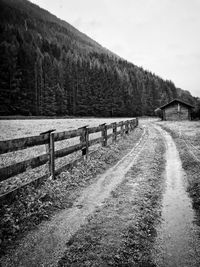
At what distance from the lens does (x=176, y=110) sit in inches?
1759

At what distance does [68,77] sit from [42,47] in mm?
29832

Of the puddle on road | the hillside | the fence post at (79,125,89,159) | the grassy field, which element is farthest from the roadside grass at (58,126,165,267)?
the hillside

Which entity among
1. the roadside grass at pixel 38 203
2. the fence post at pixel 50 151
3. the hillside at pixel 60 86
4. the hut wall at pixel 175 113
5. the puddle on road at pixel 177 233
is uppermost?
the hillside at pixel 60 86

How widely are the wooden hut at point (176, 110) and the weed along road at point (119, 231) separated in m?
42.2

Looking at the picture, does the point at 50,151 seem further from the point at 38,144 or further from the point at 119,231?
the point at 119,231

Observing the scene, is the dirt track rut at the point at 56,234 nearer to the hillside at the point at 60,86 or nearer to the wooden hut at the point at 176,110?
the wooden hut at the point at 176,110

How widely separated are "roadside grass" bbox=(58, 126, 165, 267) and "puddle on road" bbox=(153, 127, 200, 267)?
161mm

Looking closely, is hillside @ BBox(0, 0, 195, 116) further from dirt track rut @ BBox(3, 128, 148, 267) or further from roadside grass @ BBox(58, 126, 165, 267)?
roadside grass @ BBox(58, 126, 165, 267)

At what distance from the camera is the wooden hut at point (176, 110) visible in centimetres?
4372

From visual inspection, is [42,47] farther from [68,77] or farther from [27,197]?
[27,197]

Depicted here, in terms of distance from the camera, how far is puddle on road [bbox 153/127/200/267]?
2.79 meters

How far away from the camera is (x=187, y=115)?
4372 cm

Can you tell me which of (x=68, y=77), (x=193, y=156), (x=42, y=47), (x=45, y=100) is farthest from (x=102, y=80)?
(x=193, y=156)

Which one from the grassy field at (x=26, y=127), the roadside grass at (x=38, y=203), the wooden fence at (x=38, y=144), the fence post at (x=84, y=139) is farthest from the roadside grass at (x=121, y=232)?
the grassy field at (x=26, y=127)
